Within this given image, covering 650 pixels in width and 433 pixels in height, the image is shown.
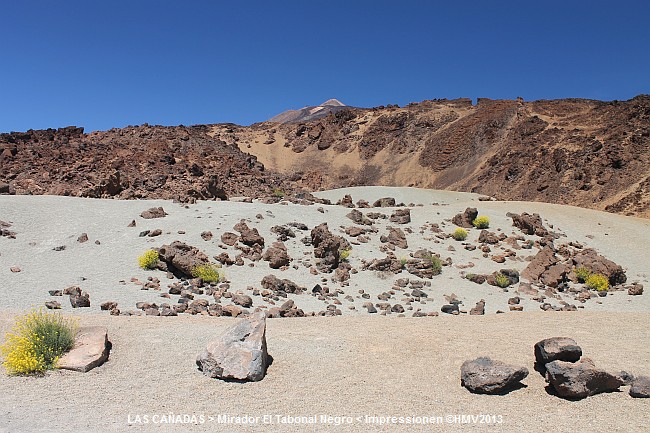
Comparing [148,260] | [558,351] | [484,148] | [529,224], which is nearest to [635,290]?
[529,224]

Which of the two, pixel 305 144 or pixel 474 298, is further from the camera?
pixel 305 144

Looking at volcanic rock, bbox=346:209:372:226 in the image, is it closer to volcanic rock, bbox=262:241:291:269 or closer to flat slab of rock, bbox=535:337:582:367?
volcanic rock, bbox=262:241:291:269

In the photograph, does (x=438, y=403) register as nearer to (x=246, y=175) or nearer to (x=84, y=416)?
(x=84, y=416)

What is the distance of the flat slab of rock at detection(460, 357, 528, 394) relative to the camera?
19.5 feet

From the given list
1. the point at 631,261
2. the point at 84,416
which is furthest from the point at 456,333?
the point at 631,261

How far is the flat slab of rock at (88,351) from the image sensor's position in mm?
6688

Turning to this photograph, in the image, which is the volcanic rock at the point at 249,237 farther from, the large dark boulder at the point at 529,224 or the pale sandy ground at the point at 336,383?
the large dark boulder at the point at 529,224

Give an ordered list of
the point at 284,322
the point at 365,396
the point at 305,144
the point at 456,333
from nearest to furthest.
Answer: the point at 365,396 → the point at 456,333 → the point at 284,322 → the point at 305,144

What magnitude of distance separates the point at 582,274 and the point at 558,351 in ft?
35.1

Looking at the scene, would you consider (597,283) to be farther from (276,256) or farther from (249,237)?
(249,237)

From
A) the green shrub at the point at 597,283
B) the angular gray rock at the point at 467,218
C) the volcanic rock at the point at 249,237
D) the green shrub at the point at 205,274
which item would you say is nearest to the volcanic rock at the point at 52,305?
the green shrub at the point at 205,274

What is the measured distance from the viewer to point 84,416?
5527 millimetres

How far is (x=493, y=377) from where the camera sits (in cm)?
598

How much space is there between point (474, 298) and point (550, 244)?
6.30 meters
